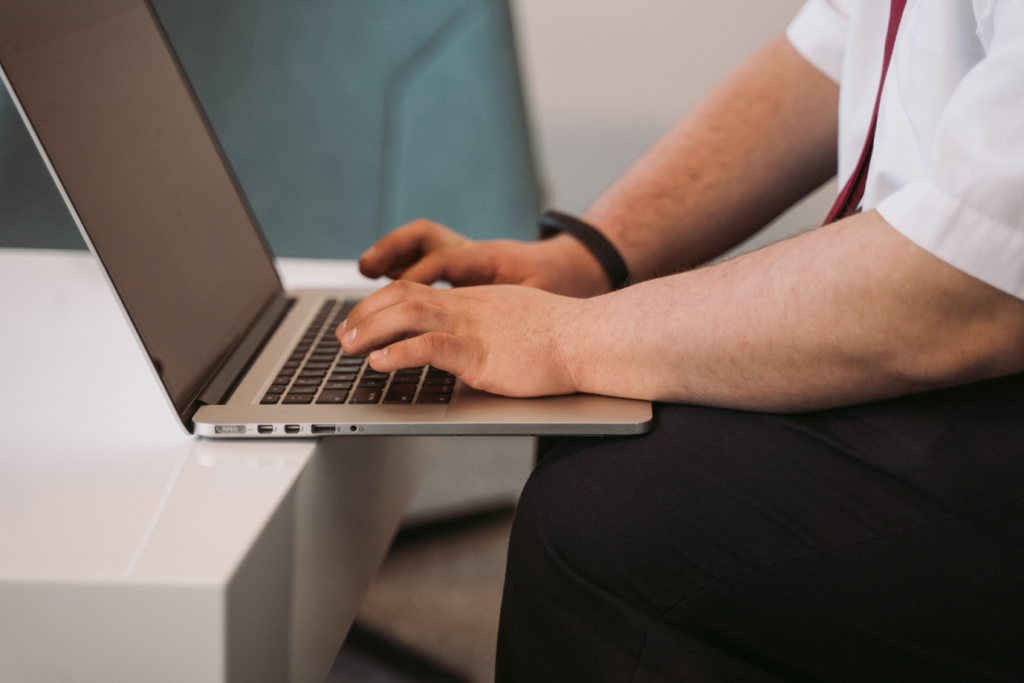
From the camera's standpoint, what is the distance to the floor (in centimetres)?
97

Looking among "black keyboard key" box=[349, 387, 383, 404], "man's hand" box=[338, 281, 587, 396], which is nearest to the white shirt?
"man's hand" box=[338, 281, 587, 396]

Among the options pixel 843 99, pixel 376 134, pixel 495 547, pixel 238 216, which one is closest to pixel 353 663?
pixel 495 547

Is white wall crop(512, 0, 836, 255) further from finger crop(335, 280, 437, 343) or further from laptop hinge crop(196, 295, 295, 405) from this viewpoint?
finger crop(335, 280, 437, 343)

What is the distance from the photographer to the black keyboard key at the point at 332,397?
1.69 ft

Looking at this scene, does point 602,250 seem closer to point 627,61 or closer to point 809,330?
point 809,330

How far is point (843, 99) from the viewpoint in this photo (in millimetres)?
706

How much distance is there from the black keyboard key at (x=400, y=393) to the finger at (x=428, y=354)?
2 centimetres

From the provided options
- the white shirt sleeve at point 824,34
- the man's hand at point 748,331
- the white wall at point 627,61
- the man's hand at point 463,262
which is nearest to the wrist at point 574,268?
the man's hand at point 463,262

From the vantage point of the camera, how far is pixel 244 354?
2.00 feet

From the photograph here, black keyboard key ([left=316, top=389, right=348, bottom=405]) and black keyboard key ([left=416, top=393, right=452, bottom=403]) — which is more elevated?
black keyboard key ([left=316, top=389, right=348, bottom=405])

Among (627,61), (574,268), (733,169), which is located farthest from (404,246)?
(627,61)

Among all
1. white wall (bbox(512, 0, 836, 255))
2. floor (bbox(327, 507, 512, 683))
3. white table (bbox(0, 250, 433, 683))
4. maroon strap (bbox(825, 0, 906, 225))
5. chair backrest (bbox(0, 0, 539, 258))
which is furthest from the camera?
white wall (bbox(512, 0, 836, 255))

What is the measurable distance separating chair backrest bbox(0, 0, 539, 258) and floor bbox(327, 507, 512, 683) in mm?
591

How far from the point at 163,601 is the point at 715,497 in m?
0.29
